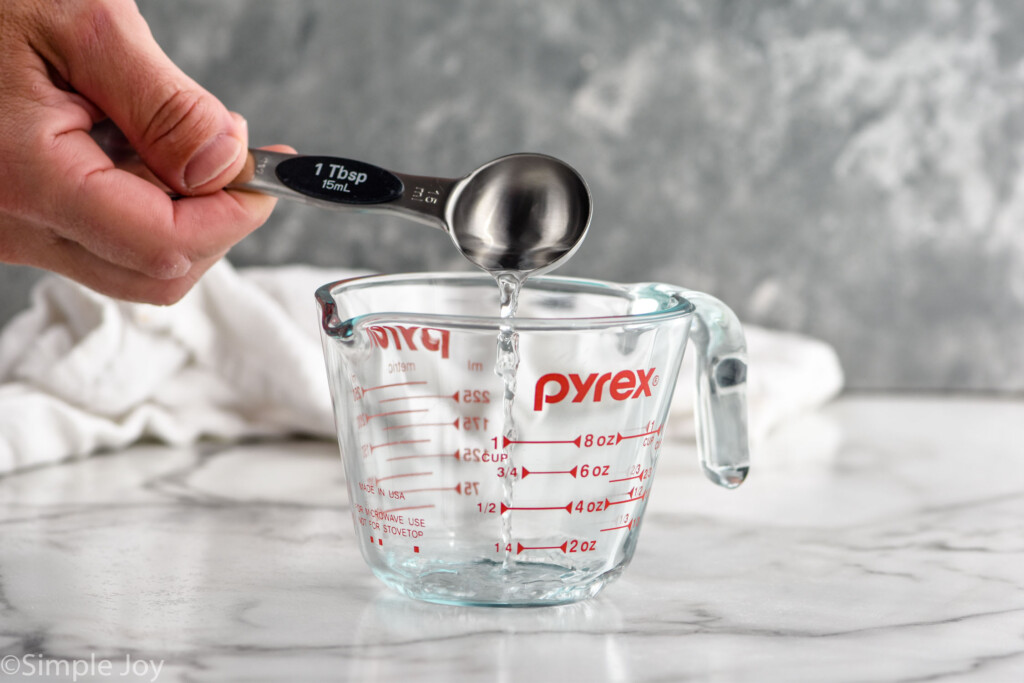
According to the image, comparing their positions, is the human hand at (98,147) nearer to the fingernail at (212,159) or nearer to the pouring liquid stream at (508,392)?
the fingernail at (212,159)

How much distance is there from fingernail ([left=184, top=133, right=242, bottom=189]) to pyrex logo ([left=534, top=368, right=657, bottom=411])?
263 mm

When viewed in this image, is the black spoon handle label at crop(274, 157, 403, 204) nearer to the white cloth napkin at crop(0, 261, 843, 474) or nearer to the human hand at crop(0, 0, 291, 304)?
the human hand at crop(0, 0, 291, 304)

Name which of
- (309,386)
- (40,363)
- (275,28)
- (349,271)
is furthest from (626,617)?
(275,28)

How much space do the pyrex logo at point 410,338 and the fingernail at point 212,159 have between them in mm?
182

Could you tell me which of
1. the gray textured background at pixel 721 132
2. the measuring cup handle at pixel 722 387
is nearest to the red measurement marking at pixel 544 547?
the measuring cup handle at pixel 722 387

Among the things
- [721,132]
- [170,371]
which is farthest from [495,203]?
[721,132]

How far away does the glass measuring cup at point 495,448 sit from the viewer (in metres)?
0.58

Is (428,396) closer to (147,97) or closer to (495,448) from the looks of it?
(495,448)

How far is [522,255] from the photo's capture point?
0.65m

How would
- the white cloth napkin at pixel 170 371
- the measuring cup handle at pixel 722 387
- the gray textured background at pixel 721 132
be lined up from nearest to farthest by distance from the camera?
the measuring cup handle at pixel 722 387 → the white cloth napkin at pixel 170 371 → the gray textured background at pixel 721 132

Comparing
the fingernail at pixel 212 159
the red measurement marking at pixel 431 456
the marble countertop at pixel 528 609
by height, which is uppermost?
the fingernail at pixel 212 159

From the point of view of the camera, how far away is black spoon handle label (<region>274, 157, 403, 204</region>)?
0.67 m

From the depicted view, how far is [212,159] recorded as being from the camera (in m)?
0.69

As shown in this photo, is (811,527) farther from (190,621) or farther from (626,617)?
(190,621)
